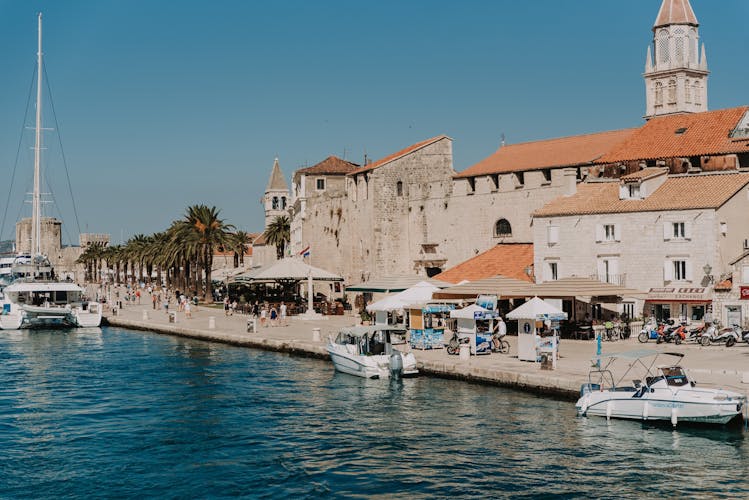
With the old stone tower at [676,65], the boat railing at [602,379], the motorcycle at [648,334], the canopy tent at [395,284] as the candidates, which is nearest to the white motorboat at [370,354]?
the boat railing at [602,379]

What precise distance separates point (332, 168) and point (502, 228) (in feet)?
94.6

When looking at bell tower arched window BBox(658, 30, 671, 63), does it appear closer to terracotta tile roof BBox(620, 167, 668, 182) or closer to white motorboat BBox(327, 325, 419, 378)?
terracotta tile roof BBox(620, 167, 668, 182)

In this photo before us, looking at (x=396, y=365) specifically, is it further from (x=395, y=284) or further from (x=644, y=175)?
(x=644, y=175)

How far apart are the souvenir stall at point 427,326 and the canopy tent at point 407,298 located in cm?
40

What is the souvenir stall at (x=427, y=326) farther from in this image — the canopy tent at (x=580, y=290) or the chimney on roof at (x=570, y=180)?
the chimney on roof at (x=570, y=180)

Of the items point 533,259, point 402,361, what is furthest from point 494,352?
point 533,259

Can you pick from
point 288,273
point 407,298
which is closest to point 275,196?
point 288,273

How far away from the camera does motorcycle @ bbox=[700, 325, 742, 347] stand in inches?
1373

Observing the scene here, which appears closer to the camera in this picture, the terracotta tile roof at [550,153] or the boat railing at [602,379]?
the boat railing at [602,379]

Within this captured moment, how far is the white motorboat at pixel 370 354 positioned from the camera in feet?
113

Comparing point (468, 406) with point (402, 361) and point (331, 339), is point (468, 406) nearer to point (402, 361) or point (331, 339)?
point (402, 361)

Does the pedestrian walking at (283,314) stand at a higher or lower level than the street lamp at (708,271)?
lower

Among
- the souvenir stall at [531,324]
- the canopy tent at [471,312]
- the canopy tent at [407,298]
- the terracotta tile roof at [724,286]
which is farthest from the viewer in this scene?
the canopy tent at [407,298]

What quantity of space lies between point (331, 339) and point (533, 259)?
15.1 m
